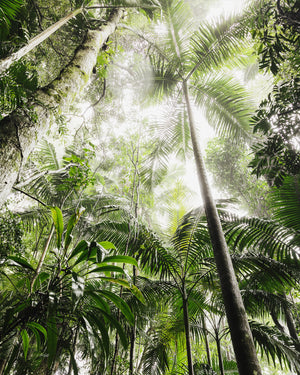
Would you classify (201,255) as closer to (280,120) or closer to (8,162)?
(280,120)

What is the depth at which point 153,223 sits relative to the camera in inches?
177

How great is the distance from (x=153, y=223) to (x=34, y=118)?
3.24m

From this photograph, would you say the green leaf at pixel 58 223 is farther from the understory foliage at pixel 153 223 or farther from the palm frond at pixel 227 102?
the palm frond at pixel 227 102

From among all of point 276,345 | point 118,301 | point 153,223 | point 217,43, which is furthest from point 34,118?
point 276,345

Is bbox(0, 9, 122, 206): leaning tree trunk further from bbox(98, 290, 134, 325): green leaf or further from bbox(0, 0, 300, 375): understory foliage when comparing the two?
bbox(98, 290, 134, 325): green leaf

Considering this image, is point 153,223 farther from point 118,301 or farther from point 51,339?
point 51,339

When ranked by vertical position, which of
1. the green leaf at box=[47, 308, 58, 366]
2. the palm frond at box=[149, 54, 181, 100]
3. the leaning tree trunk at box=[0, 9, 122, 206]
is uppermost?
the palm frond at box=[149, 54, 181, 100]

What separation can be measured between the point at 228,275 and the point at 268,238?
1.21 m

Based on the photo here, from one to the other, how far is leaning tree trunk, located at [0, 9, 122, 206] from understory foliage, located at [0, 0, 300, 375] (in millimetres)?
102

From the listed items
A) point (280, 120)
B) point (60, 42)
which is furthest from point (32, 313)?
point (60, 42)

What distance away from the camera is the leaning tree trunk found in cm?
150

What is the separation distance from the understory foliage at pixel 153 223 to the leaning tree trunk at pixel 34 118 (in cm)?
10

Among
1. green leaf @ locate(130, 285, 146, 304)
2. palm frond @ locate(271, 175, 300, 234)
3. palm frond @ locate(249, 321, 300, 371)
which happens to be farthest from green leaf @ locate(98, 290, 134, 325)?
palm frond @ locate(271, 175, 300, 234)

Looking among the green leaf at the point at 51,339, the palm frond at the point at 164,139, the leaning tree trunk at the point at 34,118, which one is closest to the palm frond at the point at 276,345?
the green leaf at the point at 51,339
